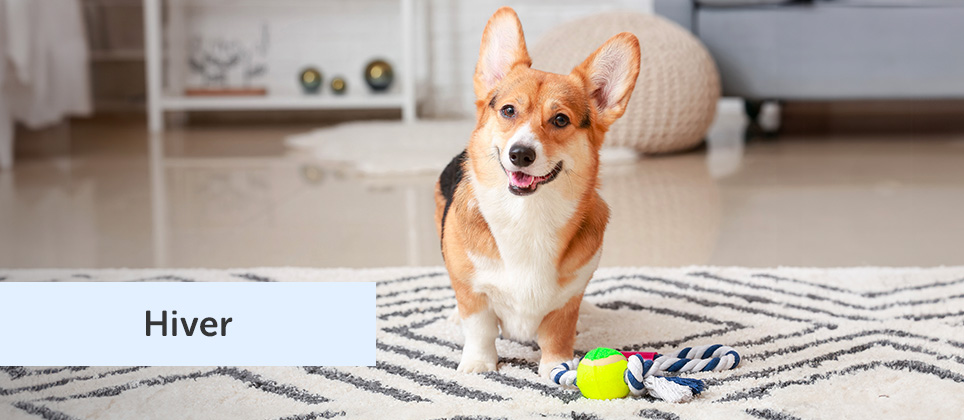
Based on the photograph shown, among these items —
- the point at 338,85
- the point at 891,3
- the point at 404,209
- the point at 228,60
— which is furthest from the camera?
the point at 228,60

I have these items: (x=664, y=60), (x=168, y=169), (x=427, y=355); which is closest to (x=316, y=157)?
(x=168, y=169)

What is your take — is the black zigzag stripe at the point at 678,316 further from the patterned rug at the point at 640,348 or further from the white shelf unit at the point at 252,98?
the white shelf unit at the point at 252,98

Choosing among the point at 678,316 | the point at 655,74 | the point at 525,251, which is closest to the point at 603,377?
the point at 525,251

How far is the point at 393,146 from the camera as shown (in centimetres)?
313

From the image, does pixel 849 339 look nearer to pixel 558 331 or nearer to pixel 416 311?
pixel 558 331

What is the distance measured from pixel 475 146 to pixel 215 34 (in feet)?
12.0

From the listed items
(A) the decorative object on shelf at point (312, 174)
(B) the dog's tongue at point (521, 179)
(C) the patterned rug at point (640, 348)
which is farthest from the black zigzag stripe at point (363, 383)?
(A) the decorative object on shelf at point (312, 174)

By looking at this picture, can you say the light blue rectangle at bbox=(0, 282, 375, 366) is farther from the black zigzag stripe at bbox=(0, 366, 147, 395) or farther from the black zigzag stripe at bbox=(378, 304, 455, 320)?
the black zigzag stripe at bbox=(378, 304, 455, 320)

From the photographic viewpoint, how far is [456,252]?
1.05 meters

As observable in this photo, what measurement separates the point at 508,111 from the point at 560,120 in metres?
0.06

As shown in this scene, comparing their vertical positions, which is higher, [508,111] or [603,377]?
[508,111]

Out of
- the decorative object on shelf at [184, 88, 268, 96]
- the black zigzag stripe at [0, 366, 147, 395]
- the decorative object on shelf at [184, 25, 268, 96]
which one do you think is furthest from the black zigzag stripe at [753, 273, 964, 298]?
the decorative object on shelf at [184, 25, 268, 96]

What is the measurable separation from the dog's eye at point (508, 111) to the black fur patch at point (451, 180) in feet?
0.42

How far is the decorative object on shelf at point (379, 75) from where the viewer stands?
4.04m
